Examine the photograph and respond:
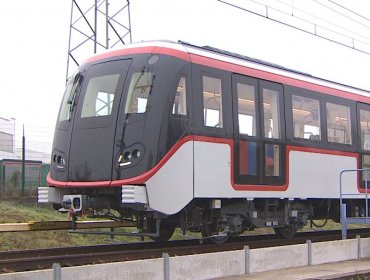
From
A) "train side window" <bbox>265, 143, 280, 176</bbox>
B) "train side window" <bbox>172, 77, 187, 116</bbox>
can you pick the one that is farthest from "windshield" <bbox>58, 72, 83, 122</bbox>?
"train side window" <bbox>265, 143, 280, 176</bbox>

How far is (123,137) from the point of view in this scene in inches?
369

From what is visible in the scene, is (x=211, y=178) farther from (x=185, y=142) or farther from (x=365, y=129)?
(x=365, y=129)

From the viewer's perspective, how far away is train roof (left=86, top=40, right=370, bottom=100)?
9.84m

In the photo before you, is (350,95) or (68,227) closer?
(68,227)

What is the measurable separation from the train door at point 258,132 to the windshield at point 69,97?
290 cm

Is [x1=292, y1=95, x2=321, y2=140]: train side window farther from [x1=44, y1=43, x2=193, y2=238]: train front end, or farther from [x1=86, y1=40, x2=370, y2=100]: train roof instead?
[x1=44, y1=43, x2=193, y2=238]: train front end

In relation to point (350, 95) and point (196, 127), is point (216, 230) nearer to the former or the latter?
point (196, 127)

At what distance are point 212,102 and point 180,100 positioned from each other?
2.52 feet

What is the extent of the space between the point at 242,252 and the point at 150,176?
191 cm

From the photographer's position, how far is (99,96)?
10156mm

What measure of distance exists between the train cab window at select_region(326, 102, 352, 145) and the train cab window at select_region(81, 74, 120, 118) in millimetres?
5287

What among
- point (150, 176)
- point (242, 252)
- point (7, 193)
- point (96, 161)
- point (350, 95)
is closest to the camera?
point (242, 252)

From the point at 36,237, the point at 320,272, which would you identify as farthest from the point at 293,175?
the point at 36,237

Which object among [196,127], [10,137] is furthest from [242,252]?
[10,137]
